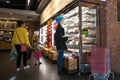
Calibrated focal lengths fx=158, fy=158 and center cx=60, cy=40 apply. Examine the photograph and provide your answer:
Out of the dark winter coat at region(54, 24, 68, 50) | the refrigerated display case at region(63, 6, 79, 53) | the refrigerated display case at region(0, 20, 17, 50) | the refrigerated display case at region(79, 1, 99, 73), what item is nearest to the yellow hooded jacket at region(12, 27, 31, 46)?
the dark winter coat at region(54, 24, 68, 50)

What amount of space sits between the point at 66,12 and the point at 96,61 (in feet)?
10.9

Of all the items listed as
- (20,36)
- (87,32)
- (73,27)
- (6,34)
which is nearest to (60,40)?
(87,32)

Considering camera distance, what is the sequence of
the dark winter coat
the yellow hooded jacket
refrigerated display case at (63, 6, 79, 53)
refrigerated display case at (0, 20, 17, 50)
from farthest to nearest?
refrigerated display case at (0, 20, 17, 50) < refrigerated display case at (63, 6, 79, 53) < the yellow hooded jacket < the dark winter coat

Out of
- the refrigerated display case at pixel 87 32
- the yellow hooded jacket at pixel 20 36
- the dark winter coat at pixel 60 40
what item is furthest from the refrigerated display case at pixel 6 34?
the refrigerated display case at pixel 87 32

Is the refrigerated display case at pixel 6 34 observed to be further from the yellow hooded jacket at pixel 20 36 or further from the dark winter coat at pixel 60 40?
the dark winter coat at pixel 60 40

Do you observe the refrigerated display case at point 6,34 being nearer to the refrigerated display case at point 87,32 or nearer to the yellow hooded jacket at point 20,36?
the yellow hooded jacket at point 20,36

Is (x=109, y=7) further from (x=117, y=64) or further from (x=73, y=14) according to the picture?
(x=117, y=64)

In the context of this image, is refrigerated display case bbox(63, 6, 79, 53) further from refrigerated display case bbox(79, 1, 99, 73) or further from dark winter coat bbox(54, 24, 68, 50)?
dark winter coat bbox(54, 24, 68, 50)

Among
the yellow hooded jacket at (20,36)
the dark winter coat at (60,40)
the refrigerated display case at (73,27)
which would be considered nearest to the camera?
the dark winter coat at (60,40)

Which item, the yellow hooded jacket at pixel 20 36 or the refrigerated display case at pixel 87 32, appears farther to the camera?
the yellow hooded jacket at pixel 20 36

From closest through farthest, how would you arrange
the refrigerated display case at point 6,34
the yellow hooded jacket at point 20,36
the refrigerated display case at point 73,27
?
the yellow hooded jacket at point 20,36
the refrigerated display case at point 73,27
the refrigerated display case at point 6,34

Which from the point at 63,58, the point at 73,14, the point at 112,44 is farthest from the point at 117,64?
the point at 73,14

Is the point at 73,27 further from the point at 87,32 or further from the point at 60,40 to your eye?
the point at 60,40

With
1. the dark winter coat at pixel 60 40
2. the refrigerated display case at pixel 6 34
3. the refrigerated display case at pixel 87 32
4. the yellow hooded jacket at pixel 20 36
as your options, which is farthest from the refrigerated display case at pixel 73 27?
the refrigerated display case at pixel 6 34
